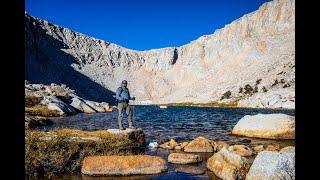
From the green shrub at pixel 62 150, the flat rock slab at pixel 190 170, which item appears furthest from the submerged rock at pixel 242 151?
the green shrub at pixel 62 150

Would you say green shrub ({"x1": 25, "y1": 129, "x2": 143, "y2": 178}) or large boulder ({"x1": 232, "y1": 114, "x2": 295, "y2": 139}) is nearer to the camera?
green shrub ({"x1": 25, "y1": 129, "x2": 143, "y2": 178})

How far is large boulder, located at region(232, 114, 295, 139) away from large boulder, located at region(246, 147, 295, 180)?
727 inches

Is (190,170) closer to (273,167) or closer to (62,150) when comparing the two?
(273,167)

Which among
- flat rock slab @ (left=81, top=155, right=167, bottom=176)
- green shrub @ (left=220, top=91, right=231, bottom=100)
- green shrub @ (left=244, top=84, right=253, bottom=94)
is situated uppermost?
green shrub @ (left=244, top=84, right=253, bottom=94)

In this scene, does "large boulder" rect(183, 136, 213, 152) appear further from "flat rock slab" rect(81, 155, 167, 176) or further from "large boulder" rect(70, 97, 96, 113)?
"large boulder" rect(70, 97, 96, 113)

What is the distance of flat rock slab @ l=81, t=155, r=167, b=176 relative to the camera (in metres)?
15.0

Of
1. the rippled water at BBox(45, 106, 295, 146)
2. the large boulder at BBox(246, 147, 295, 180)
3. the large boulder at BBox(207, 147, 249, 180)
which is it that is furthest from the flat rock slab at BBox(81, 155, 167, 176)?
the rippled water at BBox(45, 106, 295, 146)

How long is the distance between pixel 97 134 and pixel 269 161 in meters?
9.28

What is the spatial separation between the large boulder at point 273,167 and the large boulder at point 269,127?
60.6 feet

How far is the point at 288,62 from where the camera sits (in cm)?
17112

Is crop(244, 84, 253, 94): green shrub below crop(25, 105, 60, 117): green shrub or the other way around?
the other way around

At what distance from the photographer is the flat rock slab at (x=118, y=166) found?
590 inches
